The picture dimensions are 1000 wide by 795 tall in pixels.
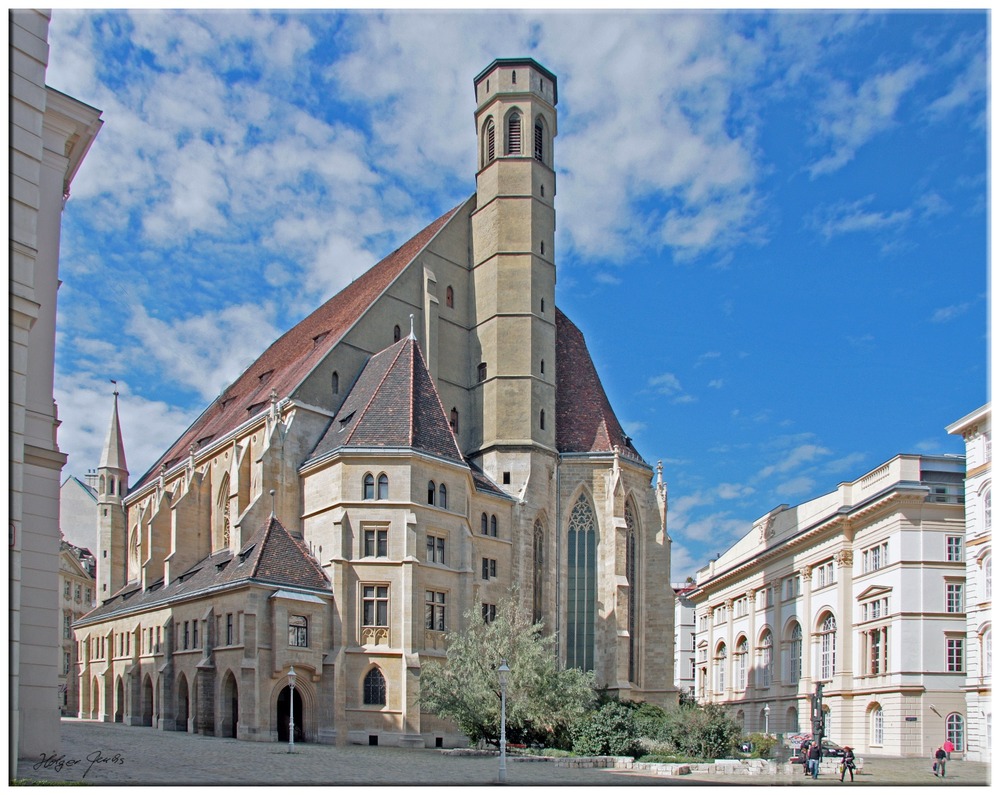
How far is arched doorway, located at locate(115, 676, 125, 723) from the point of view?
159 ft

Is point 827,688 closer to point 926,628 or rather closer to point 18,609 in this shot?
point 926,628

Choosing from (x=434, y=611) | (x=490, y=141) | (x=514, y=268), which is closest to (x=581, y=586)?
(x=434, y=611)

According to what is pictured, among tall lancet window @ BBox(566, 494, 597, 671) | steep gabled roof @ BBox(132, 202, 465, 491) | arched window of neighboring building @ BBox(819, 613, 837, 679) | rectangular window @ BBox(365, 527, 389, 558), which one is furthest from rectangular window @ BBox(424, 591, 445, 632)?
arched window of neighboring building @ BBox(819, 613, 837, 679)

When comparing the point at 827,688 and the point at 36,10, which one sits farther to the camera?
the point at 827,688

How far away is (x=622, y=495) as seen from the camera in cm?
4950

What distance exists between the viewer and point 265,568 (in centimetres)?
3872

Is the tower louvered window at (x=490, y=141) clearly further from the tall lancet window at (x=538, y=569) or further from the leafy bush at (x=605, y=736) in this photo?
the leafy bush at (x=605, y=736)

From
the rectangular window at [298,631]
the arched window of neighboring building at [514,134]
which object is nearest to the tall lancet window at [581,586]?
the rectangular window at [298,631]

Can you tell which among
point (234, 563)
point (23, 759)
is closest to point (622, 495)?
point (234, 563)

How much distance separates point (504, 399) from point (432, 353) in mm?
3837

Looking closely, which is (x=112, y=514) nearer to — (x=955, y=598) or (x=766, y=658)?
(x=766, y=658)

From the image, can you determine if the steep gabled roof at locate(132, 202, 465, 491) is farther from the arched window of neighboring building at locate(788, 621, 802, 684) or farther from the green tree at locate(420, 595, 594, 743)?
the arched window of neighboring building at locate(788, 621, 802, 684)

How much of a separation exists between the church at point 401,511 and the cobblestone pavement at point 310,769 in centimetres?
336

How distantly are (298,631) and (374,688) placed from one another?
3.50 metres
